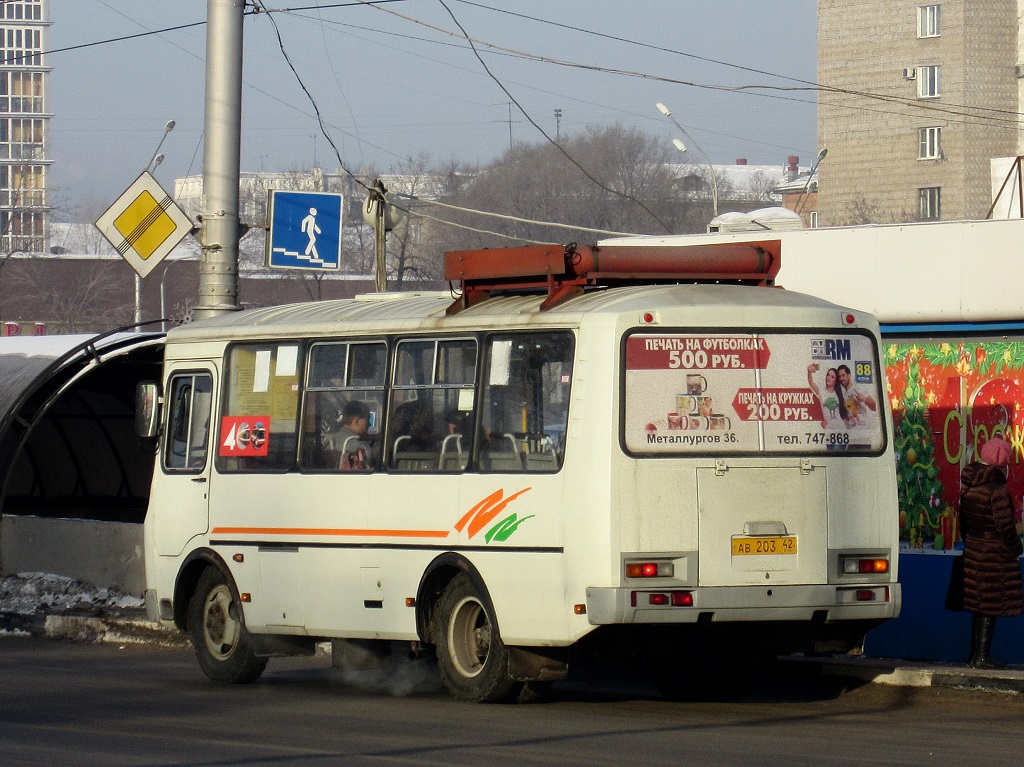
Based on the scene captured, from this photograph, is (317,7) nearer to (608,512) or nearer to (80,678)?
(80,678)

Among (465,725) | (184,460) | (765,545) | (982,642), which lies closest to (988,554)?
(982,642)

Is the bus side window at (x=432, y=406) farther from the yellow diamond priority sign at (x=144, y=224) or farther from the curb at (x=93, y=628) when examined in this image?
the yellow diamond priority sign at (x=144, y=224)

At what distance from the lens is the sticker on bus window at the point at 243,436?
1198 centimetres

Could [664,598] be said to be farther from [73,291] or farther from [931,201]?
[73,291]

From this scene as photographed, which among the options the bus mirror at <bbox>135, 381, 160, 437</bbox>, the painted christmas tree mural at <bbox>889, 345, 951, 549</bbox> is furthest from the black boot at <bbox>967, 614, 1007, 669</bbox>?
the bus mirror at <bbox>135, 381, 160, 437</bbox>

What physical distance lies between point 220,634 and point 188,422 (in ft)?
5.25

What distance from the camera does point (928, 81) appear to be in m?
76.0

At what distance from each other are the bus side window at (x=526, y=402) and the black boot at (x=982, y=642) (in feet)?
12.1

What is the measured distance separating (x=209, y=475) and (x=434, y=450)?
242 centimetres

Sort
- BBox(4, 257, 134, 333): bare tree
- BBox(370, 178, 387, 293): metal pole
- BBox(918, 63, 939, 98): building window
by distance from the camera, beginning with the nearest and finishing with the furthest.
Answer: BBox(370, 178, 387, 293): metal pole, BBox(918, 63, 939, 98): building window, BBox(4, 257, 134, 333): bare tree

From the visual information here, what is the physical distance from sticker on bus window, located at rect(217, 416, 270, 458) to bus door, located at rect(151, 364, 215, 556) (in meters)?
0.20

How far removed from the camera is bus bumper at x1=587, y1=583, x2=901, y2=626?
937 centimetres

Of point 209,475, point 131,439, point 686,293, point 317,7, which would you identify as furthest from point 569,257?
point 131,439

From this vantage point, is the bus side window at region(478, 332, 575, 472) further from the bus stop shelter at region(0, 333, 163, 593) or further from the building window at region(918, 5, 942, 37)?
the building window at region(918, 5, 942, 37)
